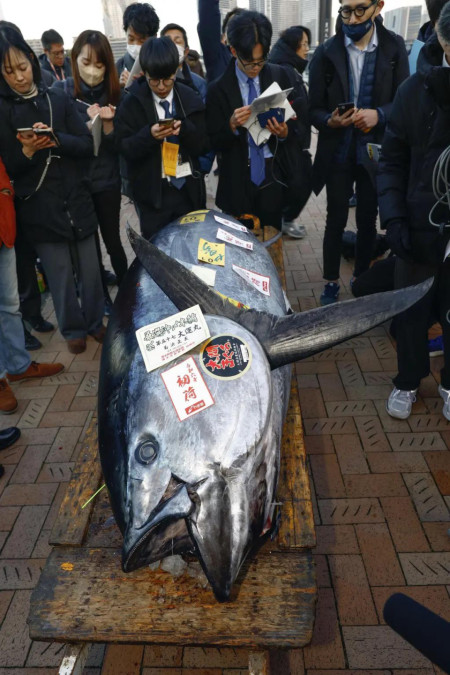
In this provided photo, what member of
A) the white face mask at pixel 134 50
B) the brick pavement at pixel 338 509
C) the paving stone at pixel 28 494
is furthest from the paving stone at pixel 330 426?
the white face mask at pixel 134 50

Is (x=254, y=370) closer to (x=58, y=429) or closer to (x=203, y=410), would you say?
(x=203, y=410)

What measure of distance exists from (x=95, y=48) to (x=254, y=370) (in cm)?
342

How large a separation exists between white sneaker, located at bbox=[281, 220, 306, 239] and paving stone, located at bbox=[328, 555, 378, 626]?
14.0ft

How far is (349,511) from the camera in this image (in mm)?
2504

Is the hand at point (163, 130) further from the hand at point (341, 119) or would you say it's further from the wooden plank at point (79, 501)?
the wooden plank at point (79, 501)

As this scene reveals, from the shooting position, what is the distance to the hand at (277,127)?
361 centimetres

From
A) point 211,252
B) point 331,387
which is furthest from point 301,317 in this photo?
point 331,387

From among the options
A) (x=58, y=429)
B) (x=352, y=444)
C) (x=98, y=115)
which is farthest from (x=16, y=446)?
(x=98, y=115)

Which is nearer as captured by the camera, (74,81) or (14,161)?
(14,161)

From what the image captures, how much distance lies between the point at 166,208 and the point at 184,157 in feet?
1.44

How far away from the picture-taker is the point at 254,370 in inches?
69.2

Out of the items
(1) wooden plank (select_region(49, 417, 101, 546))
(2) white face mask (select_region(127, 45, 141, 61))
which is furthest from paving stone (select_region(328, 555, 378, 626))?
(2) white face mask (select_region(127, 45, 141, 61))

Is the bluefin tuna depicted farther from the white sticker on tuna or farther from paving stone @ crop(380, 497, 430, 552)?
paving stone @ crop(380, 497, 430, 552)

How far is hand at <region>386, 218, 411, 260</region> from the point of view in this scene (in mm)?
2637
